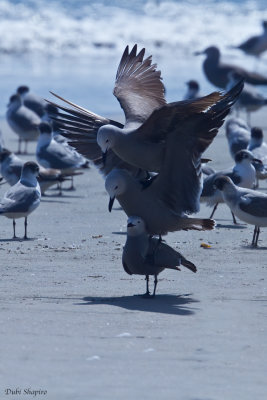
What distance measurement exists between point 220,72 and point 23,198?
550 inches

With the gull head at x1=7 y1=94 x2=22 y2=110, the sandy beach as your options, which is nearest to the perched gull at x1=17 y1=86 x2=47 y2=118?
the gull head at x1=7 y1=94 x2=22 y2=110

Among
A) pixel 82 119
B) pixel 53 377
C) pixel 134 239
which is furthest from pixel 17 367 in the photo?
pixel 82 119

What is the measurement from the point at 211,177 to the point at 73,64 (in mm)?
17712

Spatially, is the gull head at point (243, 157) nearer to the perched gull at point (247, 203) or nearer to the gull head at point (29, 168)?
the perched gull at point (247, 203)

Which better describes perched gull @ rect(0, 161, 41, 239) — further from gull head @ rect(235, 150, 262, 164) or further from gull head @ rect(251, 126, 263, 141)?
gull head @ rect(251, 126, 263, 141)

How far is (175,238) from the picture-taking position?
926 cm

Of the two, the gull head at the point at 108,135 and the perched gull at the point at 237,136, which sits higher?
Answer: the gull head at the point at 108,135

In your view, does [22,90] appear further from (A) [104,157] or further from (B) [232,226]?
(A) [104,157]

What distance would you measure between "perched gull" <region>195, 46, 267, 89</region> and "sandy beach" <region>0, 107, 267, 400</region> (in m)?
13.2

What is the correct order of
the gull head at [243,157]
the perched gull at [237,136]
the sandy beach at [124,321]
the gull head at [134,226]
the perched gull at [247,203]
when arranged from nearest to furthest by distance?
1. the sandy beach at [124,321]
2. the gull head at [134,226]
3. the perched gull at [247,203]
4. the gull head at [243,157]
5. the perched gull at [237,136]

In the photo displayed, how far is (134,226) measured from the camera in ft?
22.4

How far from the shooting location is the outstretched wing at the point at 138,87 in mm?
8484

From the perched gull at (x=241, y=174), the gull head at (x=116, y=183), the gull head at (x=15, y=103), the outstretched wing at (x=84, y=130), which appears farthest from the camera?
the gull head at (x=15, y=103)

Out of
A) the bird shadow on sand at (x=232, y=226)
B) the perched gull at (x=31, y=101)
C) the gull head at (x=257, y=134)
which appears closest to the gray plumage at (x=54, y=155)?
the gull head at (x=257, y=134)
